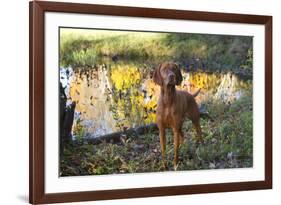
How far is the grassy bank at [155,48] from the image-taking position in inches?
54.0

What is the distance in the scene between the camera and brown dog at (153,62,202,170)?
145cm

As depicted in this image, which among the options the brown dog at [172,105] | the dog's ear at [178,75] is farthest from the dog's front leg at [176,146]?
the dog's ear at [178,75]

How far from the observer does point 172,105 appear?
57.7 inches

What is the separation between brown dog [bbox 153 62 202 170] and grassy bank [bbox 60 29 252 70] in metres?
0.03

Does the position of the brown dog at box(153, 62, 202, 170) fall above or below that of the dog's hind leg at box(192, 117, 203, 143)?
above

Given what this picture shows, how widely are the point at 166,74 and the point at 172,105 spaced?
0.24 feet

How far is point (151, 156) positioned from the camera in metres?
1.45

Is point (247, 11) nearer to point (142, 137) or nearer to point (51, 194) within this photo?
point (142, 137)

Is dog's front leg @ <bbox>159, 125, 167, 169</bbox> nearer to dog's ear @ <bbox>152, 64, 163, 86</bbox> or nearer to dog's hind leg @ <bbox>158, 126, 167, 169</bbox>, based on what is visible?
dog's hind leg @ <bbox>158, 126, 167, 169</bbox>

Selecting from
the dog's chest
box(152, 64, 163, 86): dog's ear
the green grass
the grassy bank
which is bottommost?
the green grass

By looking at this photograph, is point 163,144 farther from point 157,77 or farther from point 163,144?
point 157,77

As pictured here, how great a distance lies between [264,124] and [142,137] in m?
0.32

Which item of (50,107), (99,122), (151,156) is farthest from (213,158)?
(50,107)

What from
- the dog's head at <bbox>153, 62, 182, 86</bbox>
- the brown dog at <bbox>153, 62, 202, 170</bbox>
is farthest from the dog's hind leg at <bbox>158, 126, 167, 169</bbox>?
the dog's head at <bbox>153, 62, 182, 86</bbox>
